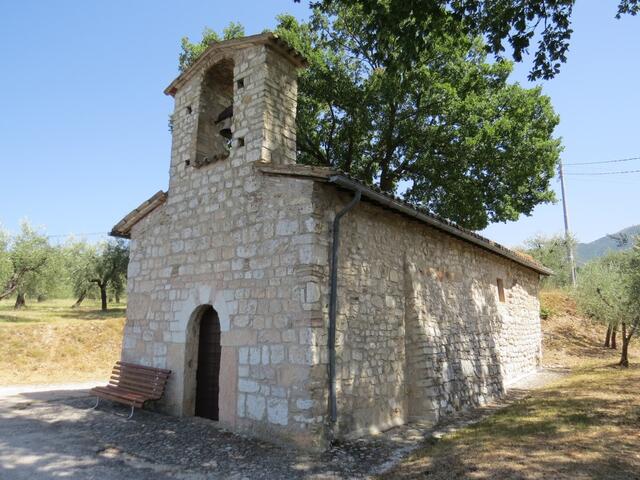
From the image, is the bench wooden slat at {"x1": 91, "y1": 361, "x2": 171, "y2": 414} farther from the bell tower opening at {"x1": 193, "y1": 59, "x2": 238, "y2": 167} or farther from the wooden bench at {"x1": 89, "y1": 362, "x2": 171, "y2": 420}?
the bell tower opening at {"x1": 193, "y1": 59, "x2": 238, "y2": 167}

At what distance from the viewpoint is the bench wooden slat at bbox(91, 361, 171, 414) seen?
7023 mm

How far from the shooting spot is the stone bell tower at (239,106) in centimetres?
684

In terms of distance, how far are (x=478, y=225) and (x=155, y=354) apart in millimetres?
11329

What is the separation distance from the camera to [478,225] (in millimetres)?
14836

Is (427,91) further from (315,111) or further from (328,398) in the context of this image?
(328,398)

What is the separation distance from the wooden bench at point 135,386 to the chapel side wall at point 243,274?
21cm

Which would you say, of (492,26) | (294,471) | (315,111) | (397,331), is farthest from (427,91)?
(294,471)

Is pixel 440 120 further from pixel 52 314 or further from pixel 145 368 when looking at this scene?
pixel 52 314

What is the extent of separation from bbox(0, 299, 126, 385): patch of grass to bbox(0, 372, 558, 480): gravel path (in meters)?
5.39

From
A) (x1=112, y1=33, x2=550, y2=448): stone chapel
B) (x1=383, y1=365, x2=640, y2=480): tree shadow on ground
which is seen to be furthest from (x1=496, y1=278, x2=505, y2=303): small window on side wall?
(x1=383, y1=365, x2=640, y2=480): tree shadow on ground

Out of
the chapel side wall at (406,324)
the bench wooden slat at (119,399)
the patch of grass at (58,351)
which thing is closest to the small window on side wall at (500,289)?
the chapel side wall at (406,324)

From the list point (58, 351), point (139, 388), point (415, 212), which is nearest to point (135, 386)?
point (139, 388)

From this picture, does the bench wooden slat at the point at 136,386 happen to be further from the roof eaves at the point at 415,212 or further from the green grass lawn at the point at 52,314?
the green grass lawn at the point at 52,314

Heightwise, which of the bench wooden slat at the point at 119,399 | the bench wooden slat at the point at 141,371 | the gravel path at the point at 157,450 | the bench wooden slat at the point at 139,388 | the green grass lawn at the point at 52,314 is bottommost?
the gravel path at the point at 157,450
